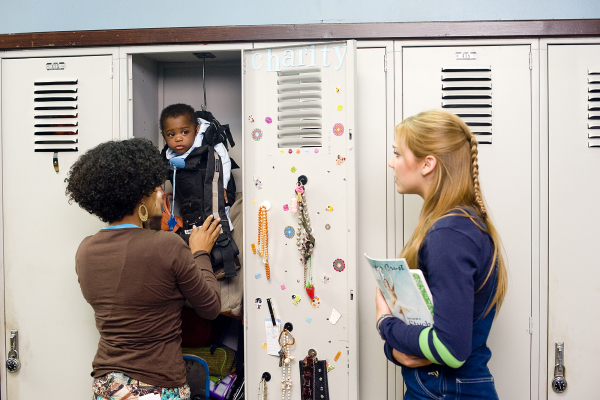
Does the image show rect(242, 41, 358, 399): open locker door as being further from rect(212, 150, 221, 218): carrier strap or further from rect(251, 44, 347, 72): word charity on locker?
rect(212, 150, 221, 218): carrier strap

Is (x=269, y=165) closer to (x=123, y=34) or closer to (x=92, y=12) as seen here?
(x=123, y=34)

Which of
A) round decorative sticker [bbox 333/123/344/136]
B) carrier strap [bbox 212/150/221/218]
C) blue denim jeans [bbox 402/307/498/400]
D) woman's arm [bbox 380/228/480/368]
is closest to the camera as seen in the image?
woman's arm [bbox 380/228/480/368]

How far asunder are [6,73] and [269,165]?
140 centimetres

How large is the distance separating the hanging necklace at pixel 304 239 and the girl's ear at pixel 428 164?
60 centimetres

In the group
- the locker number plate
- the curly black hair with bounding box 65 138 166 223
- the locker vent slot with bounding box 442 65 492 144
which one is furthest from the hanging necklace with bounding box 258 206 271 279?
the locker number plate

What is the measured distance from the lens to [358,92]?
1721mm

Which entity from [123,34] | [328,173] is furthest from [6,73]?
[328,173]

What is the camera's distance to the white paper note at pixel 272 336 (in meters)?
1.62

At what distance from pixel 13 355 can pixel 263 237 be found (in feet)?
4.57

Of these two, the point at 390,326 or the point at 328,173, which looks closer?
the point at 390,326

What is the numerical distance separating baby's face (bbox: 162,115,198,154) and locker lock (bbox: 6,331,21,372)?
3.92 feet

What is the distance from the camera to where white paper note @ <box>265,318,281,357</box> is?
1.62 metres

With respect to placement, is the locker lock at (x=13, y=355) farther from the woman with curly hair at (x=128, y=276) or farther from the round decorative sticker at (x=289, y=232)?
the round decorative sticker at (x=289, y=232)

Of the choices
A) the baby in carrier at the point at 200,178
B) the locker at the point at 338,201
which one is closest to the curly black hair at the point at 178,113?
the baby in carrier at the point at 200,178
